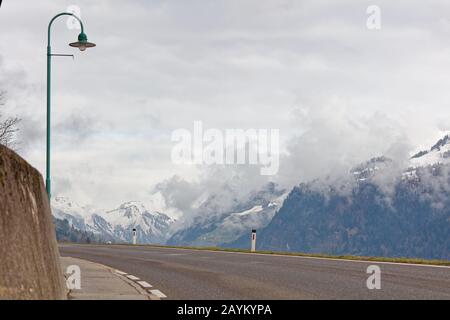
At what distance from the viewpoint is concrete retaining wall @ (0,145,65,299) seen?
345 inches

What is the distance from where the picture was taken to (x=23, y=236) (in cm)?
951

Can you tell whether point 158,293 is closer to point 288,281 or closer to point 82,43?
point 288,281

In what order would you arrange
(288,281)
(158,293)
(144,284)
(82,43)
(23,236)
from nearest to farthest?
(23,236), (158,293), (144,284), (288,281), (82,43)

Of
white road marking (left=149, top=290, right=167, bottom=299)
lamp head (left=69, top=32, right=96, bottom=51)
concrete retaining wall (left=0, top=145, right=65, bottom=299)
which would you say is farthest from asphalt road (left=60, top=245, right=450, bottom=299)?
lamp head (left=69, top=32, right=96, bottom=51)

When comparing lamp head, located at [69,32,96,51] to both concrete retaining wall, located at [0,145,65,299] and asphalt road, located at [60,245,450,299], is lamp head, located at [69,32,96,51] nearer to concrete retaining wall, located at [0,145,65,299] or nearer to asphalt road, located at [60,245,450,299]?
asphalt road, located at [60,245,450,299]

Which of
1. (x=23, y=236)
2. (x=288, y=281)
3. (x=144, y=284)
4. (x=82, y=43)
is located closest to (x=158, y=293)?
(x=144, y=284)

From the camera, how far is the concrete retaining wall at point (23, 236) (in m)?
8.77

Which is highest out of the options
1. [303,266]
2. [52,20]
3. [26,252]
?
[52,20]

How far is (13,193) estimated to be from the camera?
9.46m
